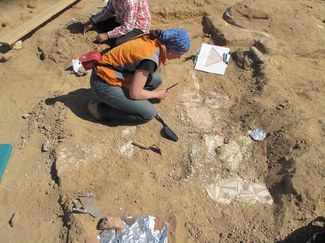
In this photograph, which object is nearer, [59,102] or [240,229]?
[240,229]

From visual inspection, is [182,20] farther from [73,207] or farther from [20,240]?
[20,240]

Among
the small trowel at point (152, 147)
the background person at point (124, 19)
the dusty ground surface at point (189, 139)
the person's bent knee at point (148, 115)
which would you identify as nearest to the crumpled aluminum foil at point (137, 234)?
the dusty ground surface at point (189, 139)

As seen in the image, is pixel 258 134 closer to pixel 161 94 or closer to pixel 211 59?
pixel 161 94

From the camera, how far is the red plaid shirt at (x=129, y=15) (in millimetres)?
4246

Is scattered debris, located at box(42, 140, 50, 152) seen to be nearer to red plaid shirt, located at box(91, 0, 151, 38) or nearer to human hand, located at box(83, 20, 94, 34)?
red plaid shirt, located at box(91, 0, 151, 38)

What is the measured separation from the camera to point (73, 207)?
303cm

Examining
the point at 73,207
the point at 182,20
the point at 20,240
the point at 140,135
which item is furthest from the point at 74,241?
the point at 182,20

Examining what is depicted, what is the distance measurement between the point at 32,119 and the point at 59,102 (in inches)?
13.2

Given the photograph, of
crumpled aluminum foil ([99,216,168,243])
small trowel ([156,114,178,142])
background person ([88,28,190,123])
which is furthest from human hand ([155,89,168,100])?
crumpled aluminum foil ([99,216,168,243])

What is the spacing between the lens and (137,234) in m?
2.87

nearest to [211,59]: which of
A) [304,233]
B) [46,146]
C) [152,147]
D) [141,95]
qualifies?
[141,95]

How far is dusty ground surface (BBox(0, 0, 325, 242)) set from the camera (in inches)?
117

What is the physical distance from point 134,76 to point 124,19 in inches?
57.5

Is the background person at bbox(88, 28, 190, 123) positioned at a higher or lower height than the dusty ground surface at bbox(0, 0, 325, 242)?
higher
